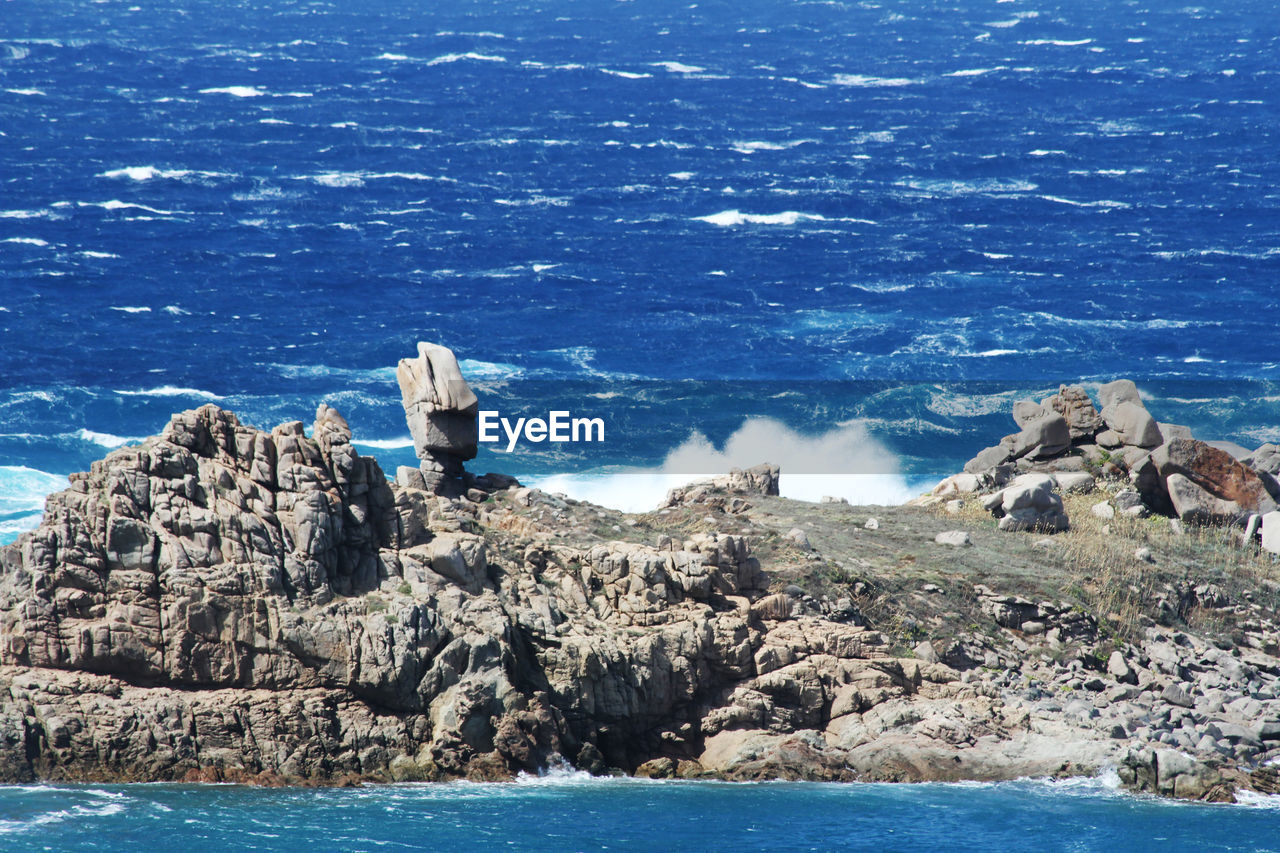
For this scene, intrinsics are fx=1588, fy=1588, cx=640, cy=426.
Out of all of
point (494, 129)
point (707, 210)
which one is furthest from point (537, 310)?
point (494, 129)

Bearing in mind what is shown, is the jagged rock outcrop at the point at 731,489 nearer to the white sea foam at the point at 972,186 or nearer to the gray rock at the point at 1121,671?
the gray rock at the point at 1121,671

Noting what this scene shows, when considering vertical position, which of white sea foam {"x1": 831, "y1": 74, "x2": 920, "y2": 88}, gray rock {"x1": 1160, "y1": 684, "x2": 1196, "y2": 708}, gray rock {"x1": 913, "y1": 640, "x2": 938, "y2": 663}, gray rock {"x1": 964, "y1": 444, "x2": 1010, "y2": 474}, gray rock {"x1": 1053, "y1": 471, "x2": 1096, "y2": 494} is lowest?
gray rock {"x1": 1160, "y1": 684, "x2": 1196, "y2": 708}

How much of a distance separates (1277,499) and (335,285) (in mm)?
64528

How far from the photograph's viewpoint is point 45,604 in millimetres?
33906

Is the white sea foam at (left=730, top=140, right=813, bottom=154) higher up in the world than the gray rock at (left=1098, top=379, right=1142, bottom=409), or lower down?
higher up

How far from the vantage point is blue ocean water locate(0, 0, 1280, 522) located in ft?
278

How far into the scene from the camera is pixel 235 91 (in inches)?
6265

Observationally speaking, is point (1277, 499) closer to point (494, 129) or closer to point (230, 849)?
point (230, 849)

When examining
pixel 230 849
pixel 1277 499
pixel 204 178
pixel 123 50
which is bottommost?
pixel 230 849

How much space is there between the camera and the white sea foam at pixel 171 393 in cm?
8206

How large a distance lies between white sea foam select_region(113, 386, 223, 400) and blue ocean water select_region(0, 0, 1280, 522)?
0.26m

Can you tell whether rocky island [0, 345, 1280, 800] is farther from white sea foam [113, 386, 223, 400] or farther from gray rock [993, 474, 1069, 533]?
white sea foam [113, 386, 223, 400]

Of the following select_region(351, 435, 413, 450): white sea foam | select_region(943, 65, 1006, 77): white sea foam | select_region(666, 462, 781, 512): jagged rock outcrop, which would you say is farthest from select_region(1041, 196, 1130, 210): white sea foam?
select_region(666, 462, 781, 512): jagged rock outcrop

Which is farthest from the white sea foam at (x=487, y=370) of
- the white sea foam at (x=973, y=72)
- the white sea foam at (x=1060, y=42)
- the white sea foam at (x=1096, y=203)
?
the white sea foam at (x=1060, y=42)
